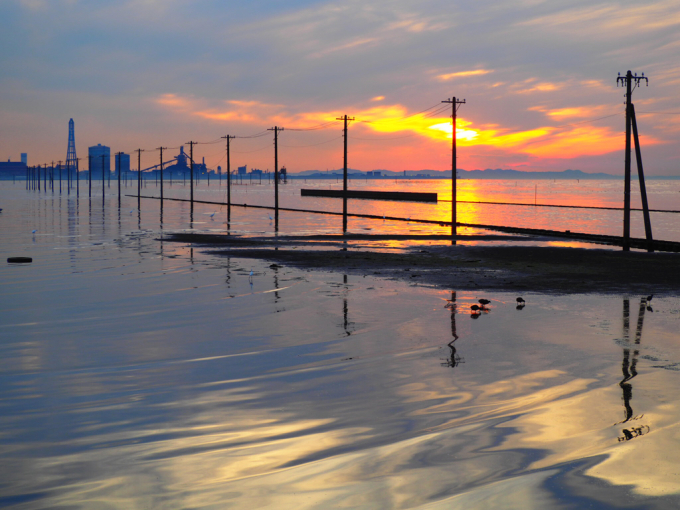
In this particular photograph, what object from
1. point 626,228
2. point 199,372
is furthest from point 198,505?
point 626,228

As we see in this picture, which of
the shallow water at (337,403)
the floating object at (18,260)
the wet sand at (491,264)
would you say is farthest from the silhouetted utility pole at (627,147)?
the floating object at (18,260)

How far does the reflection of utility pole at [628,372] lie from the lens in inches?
292

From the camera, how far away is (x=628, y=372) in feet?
32.8

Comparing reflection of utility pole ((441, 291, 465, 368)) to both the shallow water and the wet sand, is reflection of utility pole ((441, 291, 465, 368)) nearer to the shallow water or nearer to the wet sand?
the shallow water

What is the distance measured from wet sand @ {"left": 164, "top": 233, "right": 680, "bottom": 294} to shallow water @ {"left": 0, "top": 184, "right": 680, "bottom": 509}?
11.5 feet

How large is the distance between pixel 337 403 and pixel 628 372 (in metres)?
4.56

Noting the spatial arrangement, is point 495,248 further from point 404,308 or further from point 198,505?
point 198,505

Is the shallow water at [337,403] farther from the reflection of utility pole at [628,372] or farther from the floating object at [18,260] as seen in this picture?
the floating object at [18,260]

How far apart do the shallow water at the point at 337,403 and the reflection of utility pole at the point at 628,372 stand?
0.13 feet

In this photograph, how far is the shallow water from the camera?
239 inches

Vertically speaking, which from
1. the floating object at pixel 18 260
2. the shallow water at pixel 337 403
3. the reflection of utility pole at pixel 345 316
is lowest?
the shallow water at pixel 337 403

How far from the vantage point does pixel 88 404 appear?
8586 millimetres

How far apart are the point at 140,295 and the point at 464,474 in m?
13.3

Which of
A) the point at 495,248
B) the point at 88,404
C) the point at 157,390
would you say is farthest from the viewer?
the point at 495,248
